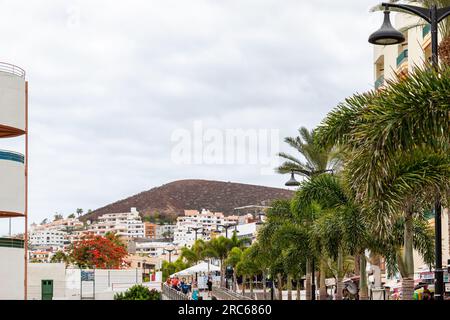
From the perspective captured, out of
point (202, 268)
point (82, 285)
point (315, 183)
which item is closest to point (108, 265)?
point (202, 268)

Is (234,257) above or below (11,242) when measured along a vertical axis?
below

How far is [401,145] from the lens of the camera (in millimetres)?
16547

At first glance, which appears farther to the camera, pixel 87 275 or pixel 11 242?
pixel 87 275

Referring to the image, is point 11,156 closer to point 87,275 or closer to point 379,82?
point 87,275

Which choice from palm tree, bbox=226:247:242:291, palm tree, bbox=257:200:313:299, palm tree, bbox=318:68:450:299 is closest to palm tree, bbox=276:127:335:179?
palm tree, bbox=257:200:313:299

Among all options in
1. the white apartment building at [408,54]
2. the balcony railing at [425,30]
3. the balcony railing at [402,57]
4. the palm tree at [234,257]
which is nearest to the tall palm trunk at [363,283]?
the white apartment building at [408,54]

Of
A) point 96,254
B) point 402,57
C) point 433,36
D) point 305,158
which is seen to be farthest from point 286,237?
point 96,254

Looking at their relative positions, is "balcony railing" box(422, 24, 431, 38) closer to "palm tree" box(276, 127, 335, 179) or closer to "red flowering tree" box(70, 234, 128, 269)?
"palm tree" box(276, 127, 335, 179)

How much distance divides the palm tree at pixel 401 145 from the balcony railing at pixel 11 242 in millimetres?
30254

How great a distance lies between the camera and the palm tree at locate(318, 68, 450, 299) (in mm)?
16047

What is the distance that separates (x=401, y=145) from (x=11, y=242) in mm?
34211

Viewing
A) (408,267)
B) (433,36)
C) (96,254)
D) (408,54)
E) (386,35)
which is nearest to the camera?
(386,35)
